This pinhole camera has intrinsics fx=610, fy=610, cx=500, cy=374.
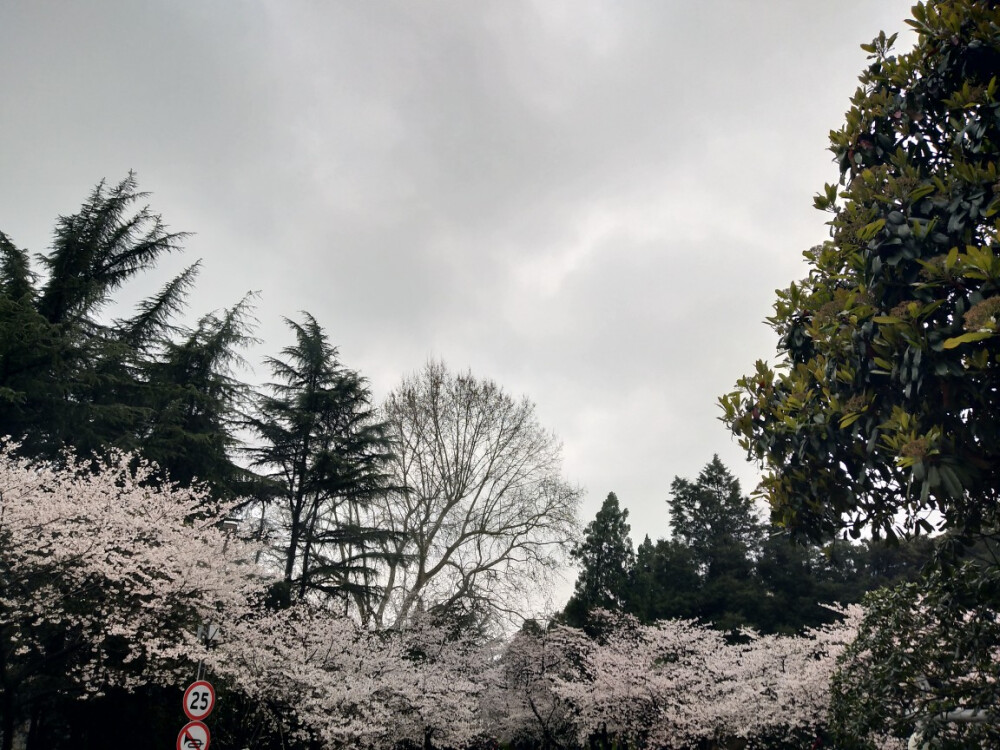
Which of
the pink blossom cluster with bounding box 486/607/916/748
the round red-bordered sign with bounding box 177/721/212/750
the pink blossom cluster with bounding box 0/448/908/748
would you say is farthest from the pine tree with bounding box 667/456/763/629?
the round red-bordered sign with bounding box 177/721/212/750

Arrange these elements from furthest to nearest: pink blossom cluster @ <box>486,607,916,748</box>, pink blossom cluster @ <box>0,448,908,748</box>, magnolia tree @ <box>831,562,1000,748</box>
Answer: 1. pink blossom cluster @ <box>486,607,916,748</box>
2. pink blossom cluster @ <box>0,448,908,748</box>
3. magnolia tree @ <box>831,562,1000,748</box>

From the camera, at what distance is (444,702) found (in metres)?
17.3

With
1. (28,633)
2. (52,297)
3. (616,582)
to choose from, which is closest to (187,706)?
(28,633)

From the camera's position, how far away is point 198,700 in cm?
893

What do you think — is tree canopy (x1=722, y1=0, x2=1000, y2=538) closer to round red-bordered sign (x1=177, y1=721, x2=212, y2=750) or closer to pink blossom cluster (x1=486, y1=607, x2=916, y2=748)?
round red-bordered sign (x1=177, y1=721, x2=212, y2=750)

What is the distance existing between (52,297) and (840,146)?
18048 millimetres

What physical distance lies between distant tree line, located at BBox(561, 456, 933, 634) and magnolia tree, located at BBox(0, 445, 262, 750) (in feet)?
56.2

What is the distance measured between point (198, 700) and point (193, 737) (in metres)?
0.47

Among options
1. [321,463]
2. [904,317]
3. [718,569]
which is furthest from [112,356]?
[718,569]

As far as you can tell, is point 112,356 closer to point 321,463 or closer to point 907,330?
point 321,463

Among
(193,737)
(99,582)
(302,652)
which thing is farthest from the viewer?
(302,652)

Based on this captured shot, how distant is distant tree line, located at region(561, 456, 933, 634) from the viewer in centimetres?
2898

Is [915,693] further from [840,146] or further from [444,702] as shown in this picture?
[444,702]

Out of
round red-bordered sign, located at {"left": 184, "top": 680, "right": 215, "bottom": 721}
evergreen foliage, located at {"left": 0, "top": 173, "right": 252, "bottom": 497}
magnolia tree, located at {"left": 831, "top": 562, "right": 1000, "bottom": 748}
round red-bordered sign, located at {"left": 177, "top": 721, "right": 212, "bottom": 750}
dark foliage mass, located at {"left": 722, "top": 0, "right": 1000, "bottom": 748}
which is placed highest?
evergreen foliage, located at {"left": 0, "top": 173, "right": 252, "bottom": 497}
